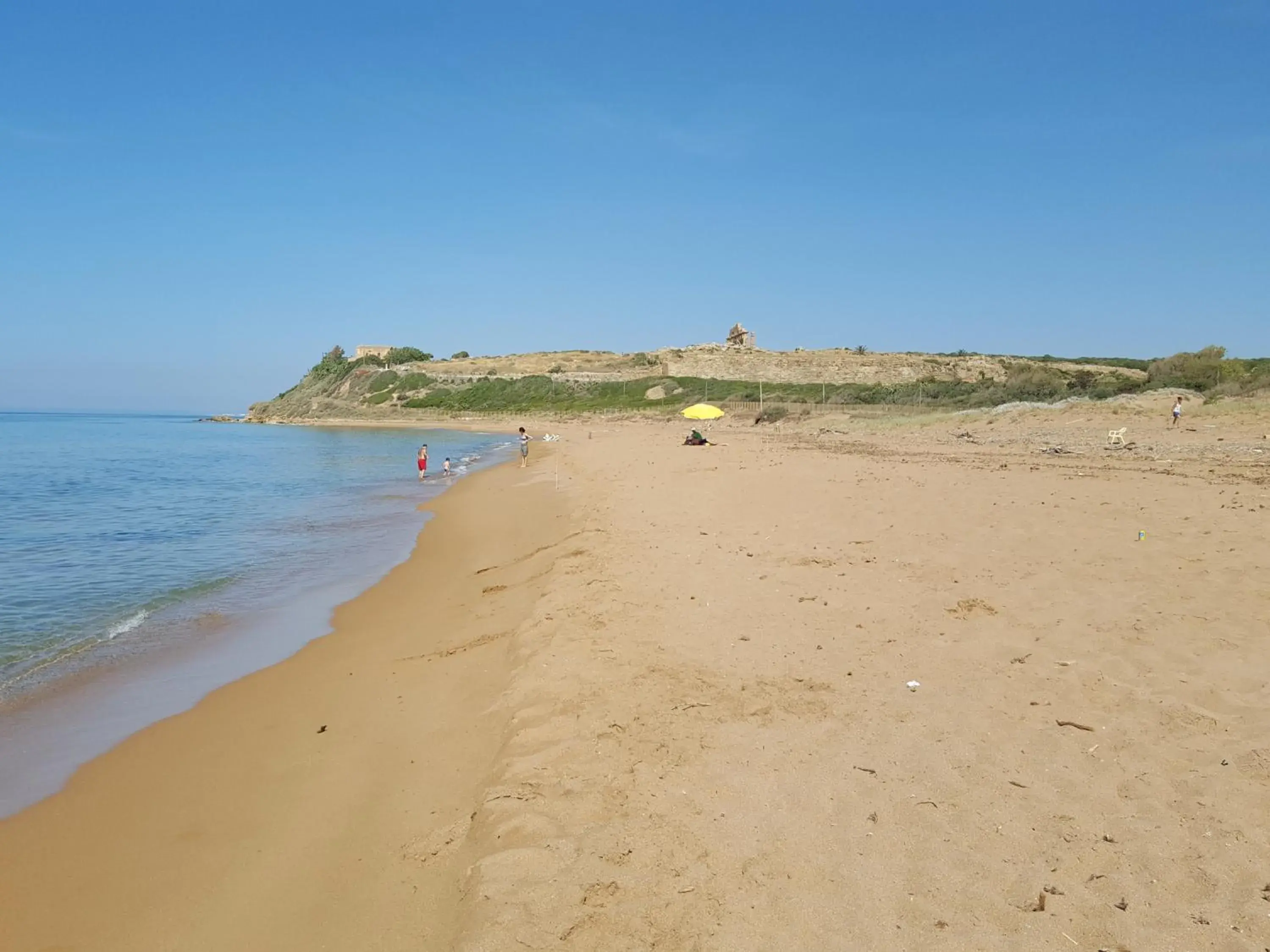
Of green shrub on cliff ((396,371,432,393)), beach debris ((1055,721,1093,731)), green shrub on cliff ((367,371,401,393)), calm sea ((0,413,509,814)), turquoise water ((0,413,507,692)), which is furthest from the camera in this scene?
green shrub on cliff ((367,371,401,393))

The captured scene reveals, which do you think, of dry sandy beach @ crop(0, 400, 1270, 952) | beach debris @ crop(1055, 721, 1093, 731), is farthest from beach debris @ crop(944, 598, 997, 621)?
beach debris @ crop(1055, 721, 1093, 731)

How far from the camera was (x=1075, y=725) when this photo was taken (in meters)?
4.12

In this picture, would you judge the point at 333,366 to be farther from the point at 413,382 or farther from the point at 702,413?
the point at 702,413

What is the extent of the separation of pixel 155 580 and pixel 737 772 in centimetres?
965

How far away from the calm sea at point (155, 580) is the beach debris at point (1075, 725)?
19.8ft

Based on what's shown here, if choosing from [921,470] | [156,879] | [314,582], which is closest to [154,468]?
[314,582]

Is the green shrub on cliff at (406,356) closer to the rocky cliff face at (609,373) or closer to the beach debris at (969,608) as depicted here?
the rocky cliff face at (609,373)

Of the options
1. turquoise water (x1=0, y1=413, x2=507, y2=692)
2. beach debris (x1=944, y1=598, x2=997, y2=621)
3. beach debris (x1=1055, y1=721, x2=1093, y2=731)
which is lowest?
turquoise water (x1=0, y1=413, x2=507, y2=692)

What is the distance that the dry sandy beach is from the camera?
2914mm

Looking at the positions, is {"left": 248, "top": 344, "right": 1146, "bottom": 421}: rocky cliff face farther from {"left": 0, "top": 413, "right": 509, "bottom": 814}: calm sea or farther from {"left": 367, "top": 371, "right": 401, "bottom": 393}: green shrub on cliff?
{"left": 0, "top": 413, "right": 509, "bottom": 814}: calm sea

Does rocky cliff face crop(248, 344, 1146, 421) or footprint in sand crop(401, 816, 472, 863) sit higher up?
rocky cliff face crop(248, 344, 1146, 421)

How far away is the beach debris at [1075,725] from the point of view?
13.4 ft

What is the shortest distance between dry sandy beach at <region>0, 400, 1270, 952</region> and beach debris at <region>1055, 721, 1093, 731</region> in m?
0.04

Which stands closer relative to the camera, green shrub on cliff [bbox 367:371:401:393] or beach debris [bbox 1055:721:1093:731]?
beach debris [bbox 1055:721:1093:731]
